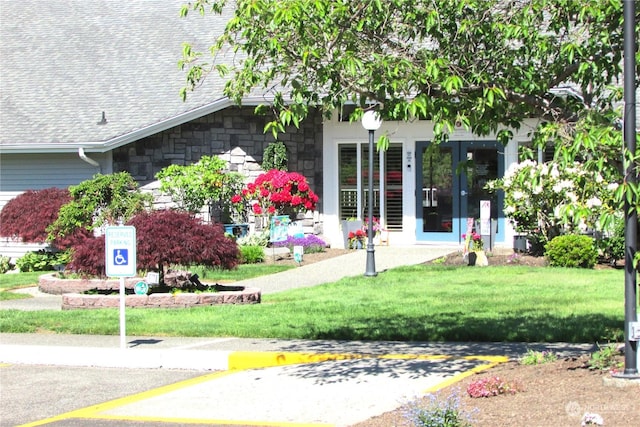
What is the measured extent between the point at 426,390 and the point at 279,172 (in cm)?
1455

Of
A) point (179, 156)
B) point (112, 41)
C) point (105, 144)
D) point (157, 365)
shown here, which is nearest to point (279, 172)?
point (179, 156)

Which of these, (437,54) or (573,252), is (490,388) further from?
(573,252)

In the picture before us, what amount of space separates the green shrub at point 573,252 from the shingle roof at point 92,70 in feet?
26.9

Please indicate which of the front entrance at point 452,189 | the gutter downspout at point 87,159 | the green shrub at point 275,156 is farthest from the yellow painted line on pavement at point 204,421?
the front entrance at point 452,189

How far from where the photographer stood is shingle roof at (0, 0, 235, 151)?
934 inches

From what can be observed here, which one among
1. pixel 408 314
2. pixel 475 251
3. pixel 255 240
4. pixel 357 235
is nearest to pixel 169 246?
pixel 408 314

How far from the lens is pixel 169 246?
1485 centimetres

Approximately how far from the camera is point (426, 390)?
8781mm

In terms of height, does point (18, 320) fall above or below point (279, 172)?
below

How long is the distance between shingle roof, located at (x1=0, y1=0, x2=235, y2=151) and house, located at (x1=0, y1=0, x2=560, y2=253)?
0.06 m

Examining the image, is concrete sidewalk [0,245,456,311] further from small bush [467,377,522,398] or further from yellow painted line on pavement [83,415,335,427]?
small bush [467,377,522,398]

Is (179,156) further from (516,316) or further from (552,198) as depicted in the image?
(516,316)

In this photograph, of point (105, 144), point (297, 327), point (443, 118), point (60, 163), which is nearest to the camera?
point (443, 118)

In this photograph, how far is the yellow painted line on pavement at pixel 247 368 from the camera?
827cm
